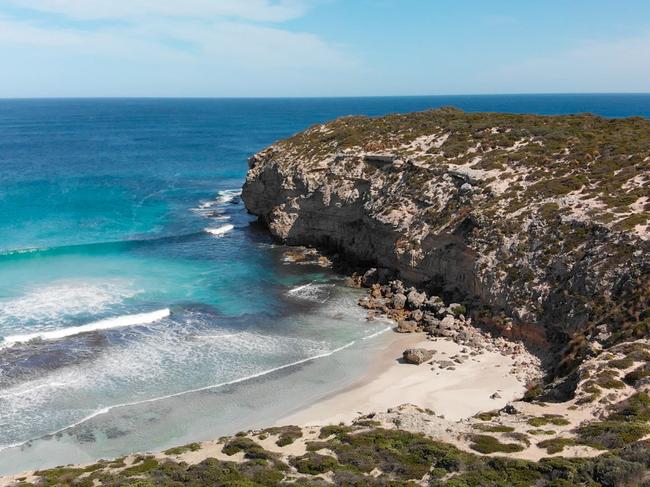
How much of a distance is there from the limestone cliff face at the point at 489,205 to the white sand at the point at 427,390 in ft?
14.8

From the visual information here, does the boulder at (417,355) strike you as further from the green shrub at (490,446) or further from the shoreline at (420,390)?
the green shrub at (490,446)

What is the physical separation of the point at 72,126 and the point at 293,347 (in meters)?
178

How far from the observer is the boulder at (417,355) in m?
33.6

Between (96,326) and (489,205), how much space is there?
97.9 feet

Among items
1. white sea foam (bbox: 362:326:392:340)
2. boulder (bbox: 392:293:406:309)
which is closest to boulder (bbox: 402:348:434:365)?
white sea foam (bbox: 362:326:392:340)

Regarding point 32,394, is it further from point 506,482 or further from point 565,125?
point 565,125

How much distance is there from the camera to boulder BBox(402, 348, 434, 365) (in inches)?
1321

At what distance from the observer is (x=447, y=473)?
18.9 m

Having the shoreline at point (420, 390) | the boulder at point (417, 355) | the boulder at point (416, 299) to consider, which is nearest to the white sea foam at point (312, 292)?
the boulder at point (416, 299)

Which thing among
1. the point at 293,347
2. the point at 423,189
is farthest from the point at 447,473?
the point at 423,189

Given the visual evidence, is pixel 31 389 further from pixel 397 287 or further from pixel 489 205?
pixel 489 205

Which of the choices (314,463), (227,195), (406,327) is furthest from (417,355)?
(227,195)

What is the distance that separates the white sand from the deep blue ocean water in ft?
4.90

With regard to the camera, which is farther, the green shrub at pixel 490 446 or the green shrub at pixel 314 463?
the green shrub at pixel 490 446
